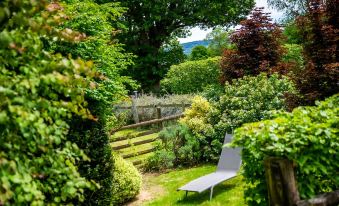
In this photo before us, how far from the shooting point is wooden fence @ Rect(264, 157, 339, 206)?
4469mm

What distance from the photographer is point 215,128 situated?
1265cm

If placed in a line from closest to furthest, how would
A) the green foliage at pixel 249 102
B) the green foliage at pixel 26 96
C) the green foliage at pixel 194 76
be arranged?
the green foliage at pixel 26 96 < the green foliage at pixel 249 102 < the green foliage at pixel 194 76

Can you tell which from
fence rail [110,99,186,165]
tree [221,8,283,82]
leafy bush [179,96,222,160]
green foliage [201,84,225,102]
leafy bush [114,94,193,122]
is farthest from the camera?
leafy bush [114,94,193,122]

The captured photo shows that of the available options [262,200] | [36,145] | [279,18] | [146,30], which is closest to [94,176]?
[262,200]

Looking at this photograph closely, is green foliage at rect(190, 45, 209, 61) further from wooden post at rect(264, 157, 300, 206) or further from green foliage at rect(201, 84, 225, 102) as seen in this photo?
wooden post at rect(264, 157, 300, 206)

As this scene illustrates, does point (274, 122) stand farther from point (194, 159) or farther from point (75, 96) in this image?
point (194, 159)

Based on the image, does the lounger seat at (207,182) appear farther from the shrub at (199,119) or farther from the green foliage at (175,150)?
the shrub at (199,119)

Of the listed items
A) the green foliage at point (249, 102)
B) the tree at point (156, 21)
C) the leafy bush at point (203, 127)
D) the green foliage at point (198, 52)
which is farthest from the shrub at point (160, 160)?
the green foliage at point (198, 52)

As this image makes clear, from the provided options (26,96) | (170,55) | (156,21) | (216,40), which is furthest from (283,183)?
(216,40)

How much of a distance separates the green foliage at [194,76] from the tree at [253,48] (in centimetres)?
833

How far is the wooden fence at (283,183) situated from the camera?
4.47 meters

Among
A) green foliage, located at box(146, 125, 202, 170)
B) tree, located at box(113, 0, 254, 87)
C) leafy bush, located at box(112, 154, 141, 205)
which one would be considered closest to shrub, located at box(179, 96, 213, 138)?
green foliage, located at box(146, 125, 202, 170)

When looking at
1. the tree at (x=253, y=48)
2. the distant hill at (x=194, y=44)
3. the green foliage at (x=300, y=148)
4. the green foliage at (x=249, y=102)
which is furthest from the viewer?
the distant hill at (x=194, y=44)

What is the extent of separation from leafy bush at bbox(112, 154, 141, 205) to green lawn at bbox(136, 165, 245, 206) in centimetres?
37
